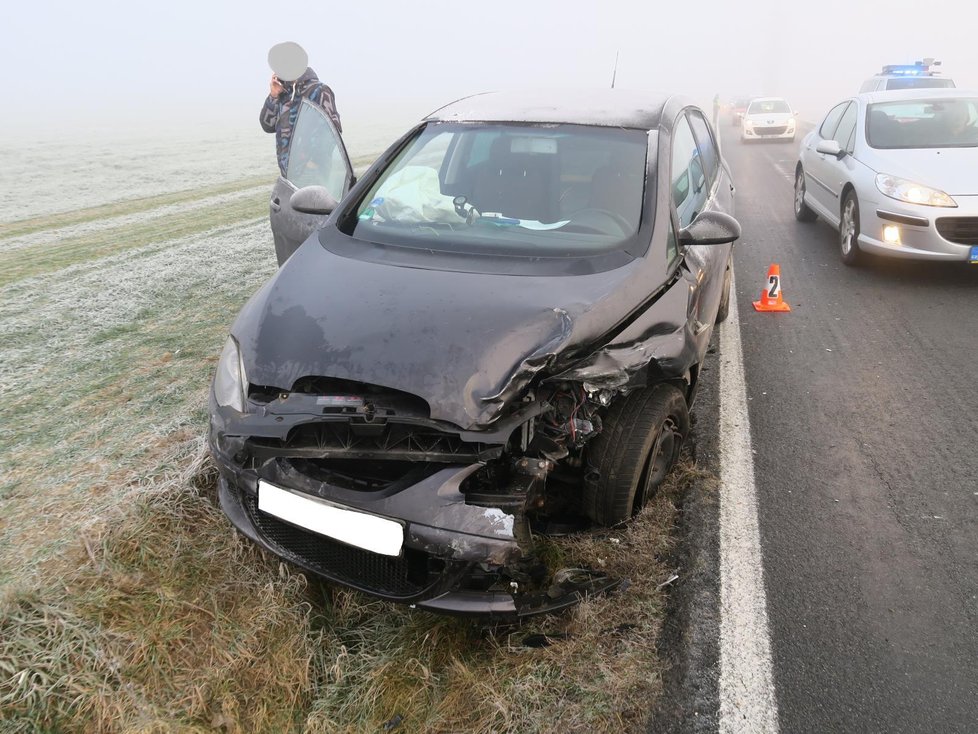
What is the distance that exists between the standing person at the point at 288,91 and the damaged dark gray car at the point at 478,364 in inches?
99.5

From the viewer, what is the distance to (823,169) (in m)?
7.70

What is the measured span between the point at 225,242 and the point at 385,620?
7133mm

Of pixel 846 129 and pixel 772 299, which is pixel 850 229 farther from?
pixel 772 299

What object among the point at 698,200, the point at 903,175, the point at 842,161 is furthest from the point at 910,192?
the point at 698,200

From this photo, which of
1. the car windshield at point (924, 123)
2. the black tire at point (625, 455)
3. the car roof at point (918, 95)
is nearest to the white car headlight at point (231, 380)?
the black tire at point (625, 455)

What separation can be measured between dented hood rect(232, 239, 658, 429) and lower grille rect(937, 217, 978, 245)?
410 cm

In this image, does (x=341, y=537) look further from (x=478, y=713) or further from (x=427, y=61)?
(x=427, y=61)

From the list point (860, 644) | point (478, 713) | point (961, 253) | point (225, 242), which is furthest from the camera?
point (225, 242)

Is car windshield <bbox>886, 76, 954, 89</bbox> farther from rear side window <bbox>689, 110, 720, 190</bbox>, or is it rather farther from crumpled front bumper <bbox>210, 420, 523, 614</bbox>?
crumpled front bumper <bbox>210, 420, 523, 614</bbox>

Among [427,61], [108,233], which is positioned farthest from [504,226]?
[427,61]

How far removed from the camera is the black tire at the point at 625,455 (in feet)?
9.64

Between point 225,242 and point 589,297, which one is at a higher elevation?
point 589,297

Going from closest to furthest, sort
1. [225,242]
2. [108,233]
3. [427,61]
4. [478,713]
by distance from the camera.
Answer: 1. [478,713]
2. [225,242]
3. [108,233]
4. [427,61]

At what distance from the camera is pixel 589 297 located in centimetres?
288
